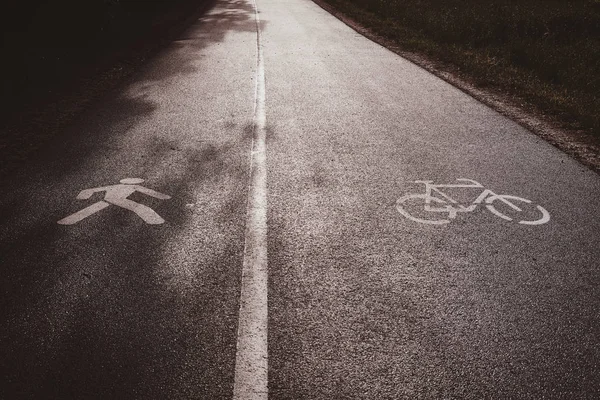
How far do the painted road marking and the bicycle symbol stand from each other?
8.90 ft

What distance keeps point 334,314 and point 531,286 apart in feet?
5.63

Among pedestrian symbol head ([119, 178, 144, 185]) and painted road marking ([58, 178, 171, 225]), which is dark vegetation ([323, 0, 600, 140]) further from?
pedestrian symbol head ([119, 178, 144, 185])

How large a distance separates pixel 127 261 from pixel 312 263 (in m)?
1.66

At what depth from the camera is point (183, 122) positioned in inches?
288

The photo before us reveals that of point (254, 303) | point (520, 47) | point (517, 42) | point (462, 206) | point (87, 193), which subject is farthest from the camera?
point (517, 42)

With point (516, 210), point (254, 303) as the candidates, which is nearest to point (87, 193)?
point (254, 303)

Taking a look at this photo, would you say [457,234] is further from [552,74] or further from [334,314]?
[552,74]

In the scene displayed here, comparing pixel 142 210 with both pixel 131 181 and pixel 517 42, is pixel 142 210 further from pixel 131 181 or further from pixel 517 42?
pixel 517 42

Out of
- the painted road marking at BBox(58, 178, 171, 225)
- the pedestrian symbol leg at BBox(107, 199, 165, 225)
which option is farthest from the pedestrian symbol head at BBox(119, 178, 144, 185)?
the pedestrian symbol leg at BBox(107, 199, 165, 225)

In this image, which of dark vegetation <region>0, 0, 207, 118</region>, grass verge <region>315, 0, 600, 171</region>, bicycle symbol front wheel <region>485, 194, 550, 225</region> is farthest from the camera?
dark vegetation <region>0, 0, 207, 118</region>

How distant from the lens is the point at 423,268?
12.3 ft

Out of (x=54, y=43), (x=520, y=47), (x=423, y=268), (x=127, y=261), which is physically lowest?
(x=127, y=261)

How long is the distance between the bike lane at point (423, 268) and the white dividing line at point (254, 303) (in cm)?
8

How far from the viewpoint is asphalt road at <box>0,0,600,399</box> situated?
274cm
